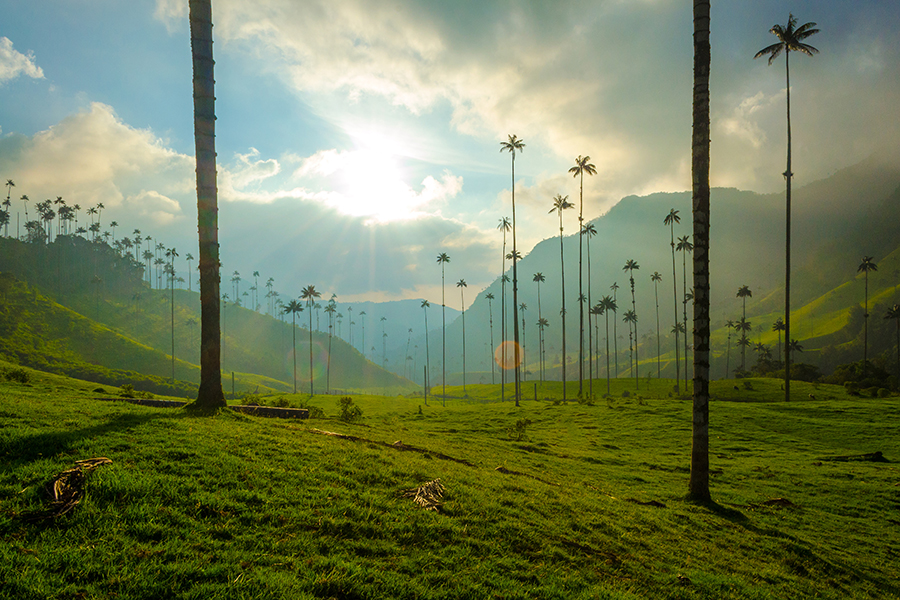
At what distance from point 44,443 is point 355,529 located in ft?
23.1

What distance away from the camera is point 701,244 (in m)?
16.7

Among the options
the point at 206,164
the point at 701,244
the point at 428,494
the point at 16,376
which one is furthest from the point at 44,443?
the point at 16,376

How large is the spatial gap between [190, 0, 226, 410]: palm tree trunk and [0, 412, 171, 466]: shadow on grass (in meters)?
6.88

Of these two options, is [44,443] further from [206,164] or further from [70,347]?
[70,347]

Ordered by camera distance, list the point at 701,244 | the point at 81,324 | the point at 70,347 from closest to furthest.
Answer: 1. the point at 701,244
2. the point at 70,347
3. the point at 81,324

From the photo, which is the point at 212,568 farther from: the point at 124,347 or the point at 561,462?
the point at 124,347

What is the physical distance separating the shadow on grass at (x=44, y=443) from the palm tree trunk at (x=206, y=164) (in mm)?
6876

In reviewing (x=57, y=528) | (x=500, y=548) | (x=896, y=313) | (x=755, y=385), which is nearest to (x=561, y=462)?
(x=500, y=548)

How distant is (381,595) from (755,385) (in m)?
103

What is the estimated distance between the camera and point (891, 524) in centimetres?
1814

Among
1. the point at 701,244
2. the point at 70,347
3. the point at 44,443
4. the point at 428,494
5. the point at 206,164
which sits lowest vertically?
the point at 70,347

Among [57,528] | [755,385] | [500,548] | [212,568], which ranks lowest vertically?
[755,385]

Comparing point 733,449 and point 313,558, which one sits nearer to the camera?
point 313,558

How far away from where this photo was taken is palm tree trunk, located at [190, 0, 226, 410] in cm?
1725
